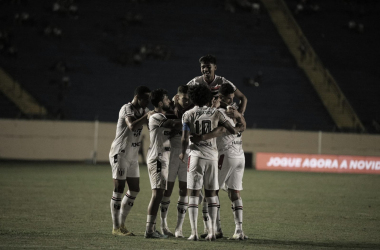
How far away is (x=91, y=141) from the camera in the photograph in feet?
96.4

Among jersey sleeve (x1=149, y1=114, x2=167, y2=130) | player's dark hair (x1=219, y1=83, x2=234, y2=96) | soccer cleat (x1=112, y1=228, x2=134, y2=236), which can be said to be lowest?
soccer cleat (x1=112, y1=228, x2=134, y2=236)

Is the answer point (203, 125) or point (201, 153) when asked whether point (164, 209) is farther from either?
point (203, 125)

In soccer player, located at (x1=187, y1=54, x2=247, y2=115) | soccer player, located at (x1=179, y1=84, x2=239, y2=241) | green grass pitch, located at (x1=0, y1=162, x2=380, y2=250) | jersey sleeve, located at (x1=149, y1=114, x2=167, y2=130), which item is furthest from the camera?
soccer player, located at (x1=187, y1=54, x2=247, y2=115)

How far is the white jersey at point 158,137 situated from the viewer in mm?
9039

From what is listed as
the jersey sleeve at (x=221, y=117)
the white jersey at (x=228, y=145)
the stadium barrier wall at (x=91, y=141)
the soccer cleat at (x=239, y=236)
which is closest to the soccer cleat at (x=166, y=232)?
the soccer cleat at (x=239, y=236)

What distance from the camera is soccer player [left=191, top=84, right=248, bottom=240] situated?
361 inches

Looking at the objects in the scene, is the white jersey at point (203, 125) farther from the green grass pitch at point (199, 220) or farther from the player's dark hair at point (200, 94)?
the green grass pitch at point (199, 220)

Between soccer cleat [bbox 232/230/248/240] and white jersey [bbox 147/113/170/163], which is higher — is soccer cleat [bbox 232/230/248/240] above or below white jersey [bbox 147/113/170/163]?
below

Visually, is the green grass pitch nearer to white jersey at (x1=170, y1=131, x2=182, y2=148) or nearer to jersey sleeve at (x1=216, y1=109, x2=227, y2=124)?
white jersey at (x1=170, y1=131, x2=182, y2=148)

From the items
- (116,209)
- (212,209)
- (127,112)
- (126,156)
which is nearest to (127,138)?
(126,156)

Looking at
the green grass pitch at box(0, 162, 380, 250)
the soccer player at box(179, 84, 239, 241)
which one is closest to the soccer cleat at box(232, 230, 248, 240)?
the green grass pitch at box(0, 162, 380, 250)

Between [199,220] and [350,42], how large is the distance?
93.6 feet

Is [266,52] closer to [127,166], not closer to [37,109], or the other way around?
[37,109]

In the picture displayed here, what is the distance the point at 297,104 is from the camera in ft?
110
